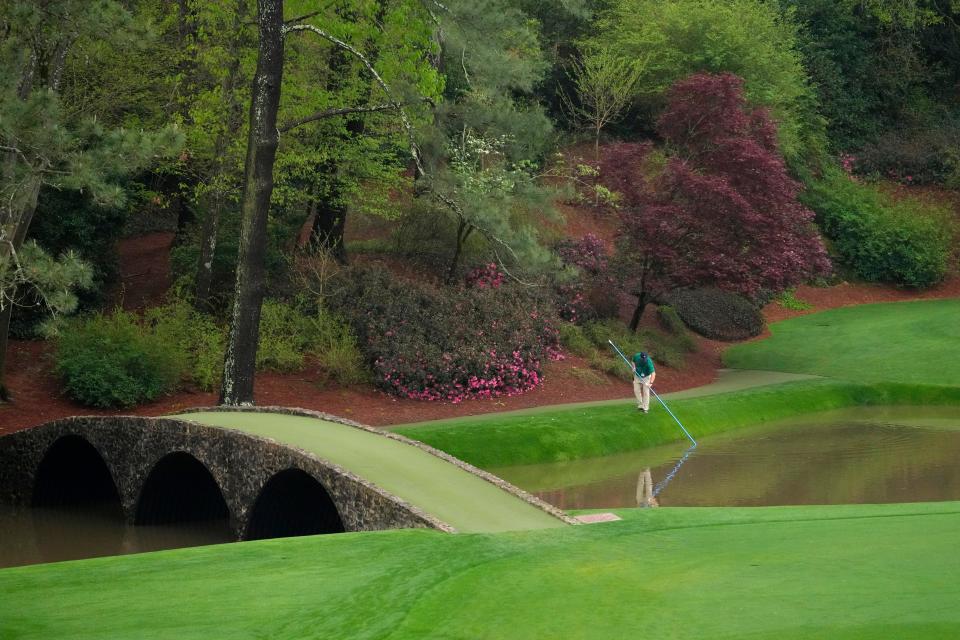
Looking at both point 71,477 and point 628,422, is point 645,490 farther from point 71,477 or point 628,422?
point 71,477

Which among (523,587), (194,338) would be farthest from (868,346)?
(523,587)

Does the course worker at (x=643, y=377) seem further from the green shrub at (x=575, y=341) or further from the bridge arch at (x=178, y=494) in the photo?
the bridge arch at (x=178, y=494)

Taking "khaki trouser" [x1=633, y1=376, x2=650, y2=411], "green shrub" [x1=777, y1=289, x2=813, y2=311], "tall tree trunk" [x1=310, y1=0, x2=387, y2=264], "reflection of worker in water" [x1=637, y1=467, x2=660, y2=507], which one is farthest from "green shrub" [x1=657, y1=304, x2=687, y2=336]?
"reflection of worker in water" [x1=637, y1=467, x2=660, y2=507]

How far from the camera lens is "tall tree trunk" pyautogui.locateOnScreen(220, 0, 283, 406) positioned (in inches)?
720

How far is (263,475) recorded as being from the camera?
44.7 ft

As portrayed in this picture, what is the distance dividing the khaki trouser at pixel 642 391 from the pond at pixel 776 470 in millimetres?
1086

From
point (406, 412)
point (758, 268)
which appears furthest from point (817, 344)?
point (406, 412)

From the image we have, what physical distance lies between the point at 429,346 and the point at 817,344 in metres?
13.8

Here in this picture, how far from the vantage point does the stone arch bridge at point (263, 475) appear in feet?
40.1

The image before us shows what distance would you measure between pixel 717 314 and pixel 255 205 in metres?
19.6

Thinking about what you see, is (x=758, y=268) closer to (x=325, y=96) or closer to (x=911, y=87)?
(x=325, y=96)

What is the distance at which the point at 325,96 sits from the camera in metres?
22.4

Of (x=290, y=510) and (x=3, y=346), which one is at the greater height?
(x=3, y=346)

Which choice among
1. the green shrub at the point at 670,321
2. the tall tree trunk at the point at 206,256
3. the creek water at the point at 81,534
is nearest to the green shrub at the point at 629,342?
the green shrub at the point at 670,321
